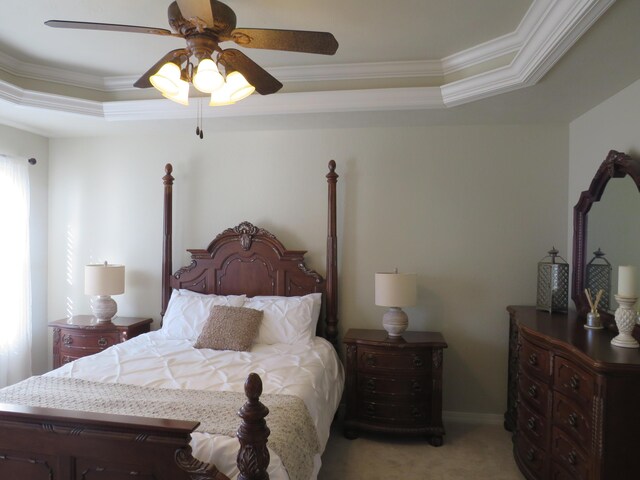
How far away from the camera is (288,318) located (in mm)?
3125

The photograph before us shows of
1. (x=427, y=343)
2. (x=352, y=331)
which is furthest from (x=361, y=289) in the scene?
(x=427, y=343)

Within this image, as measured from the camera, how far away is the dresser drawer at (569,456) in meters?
1.93

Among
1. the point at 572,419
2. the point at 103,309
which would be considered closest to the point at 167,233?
the point at 103,309

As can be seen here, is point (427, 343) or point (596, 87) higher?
point (596, 87)

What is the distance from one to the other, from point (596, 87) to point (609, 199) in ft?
2.27

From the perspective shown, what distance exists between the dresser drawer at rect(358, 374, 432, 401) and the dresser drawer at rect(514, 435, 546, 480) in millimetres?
638

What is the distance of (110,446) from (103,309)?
229 cm

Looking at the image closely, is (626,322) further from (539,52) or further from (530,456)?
(539,52)

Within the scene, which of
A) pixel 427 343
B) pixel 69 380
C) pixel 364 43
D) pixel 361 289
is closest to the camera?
pixel 69 380

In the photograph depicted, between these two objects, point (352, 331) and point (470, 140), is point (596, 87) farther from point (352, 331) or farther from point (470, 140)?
point (352, 331)

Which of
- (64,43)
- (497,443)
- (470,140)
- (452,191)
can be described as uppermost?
(64,43)

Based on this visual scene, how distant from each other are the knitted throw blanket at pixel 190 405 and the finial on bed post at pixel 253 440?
161mm

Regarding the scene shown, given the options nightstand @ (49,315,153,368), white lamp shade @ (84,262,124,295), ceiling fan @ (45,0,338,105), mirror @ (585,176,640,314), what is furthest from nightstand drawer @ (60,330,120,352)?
mirror @ (585,176,640,314)

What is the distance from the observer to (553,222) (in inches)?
129
